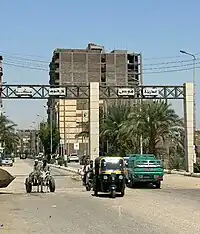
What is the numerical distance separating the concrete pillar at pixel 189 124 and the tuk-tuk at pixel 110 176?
28.5m

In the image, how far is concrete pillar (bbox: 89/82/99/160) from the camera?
5366cm

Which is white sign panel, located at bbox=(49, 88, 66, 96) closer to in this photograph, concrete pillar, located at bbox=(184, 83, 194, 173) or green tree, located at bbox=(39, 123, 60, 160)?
concrete pillar, located at bbox=(184, 83, 194, 173)

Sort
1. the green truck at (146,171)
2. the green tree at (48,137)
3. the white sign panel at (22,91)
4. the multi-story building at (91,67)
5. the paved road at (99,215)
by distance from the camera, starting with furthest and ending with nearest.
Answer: the multi-story building at (91,67), the green tree at (48,137), the white sign panel at (22,91), the green truck at (146,171), the paved road at (99,215)

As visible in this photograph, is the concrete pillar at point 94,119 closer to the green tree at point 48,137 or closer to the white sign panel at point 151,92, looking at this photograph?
the white sign panel at point 151,92

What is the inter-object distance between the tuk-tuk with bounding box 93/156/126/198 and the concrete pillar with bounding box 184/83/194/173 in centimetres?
2848

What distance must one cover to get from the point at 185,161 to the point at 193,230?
Result: 4259 cm

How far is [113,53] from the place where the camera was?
156m

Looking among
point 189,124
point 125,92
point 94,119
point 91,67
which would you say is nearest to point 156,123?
point 189,124

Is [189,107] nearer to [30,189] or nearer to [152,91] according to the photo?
[152,91]

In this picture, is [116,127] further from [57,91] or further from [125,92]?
[57,91]

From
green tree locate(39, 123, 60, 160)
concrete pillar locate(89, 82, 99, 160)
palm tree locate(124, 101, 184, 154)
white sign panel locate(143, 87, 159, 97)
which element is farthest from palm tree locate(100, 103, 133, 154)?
green tree locate(39, 123, 60, 160)

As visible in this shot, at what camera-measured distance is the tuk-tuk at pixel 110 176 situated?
2630 cm

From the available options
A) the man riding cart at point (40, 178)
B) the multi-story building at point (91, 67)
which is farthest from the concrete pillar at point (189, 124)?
the multi-story building at point (91, 67)

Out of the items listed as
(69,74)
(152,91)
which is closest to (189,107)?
(152,91)
